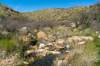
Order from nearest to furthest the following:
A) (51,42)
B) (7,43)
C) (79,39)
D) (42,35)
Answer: (7,43) → (79,39) → (51,42) → (42,35)

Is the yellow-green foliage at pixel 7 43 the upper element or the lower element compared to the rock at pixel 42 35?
lower


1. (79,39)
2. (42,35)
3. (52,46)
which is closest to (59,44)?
(52,46)

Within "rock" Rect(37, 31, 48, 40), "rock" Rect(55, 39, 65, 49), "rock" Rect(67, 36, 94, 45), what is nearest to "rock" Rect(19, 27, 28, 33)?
"rock" Rect(37, 31, 48, 40)

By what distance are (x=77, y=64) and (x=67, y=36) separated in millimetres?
5174

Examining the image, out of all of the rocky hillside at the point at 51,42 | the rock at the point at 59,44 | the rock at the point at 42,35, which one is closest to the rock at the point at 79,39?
the rocky hillside at the point at 51,42

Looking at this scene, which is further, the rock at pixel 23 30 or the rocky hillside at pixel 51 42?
the rock at pixel 23 30

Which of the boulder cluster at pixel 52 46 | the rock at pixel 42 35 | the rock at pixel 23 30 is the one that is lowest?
the boulder cluster at pixel 52 46

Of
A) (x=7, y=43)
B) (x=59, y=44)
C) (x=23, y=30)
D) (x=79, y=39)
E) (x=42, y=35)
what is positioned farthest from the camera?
(x=42, y=35)

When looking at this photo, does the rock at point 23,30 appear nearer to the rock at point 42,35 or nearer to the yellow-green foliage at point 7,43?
the rock at point 42,35

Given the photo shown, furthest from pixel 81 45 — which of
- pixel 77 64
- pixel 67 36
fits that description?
pixel 67 36

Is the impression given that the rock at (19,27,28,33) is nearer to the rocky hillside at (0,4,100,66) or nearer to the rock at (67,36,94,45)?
the rocky hillside at (0,4,100,66)

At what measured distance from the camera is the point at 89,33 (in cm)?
1797

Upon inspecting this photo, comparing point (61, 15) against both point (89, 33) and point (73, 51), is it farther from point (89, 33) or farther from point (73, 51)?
A: point (73, 51)

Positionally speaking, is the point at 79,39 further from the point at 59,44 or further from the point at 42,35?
the point at 42,35
